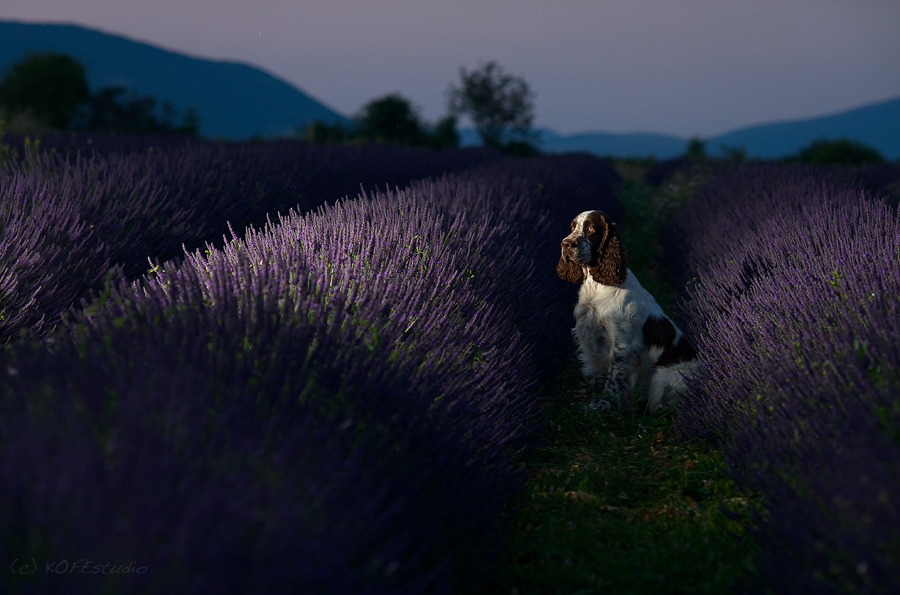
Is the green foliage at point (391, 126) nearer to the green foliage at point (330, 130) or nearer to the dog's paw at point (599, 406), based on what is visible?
the green foliage at point (330, 130)

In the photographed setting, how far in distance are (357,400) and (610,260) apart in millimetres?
2140

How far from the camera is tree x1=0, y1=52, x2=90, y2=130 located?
3094 cm

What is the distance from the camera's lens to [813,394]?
238cm

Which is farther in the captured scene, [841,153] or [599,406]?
[841,153]

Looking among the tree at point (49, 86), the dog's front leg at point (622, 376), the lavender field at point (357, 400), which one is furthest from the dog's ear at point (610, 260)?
the tree at point (49, 86)

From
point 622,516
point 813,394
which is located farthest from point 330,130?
point 813,394

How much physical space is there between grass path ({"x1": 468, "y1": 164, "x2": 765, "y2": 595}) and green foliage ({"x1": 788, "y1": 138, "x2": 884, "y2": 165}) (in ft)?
91.6

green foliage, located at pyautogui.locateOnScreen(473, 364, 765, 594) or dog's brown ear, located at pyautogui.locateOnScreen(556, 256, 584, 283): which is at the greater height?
dog's brown ear, located at pyautogui.locateOnScreen(556, 256, 584, 283)

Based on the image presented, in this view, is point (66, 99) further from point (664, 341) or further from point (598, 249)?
point (664, 341)

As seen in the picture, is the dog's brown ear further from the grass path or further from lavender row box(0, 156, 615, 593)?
the grass path

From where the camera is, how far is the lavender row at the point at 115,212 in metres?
3.76

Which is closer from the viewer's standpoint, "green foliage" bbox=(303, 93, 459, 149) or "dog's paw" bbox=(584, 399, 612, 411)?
"dog's paw" bbox=(584, 399, 612, 411)

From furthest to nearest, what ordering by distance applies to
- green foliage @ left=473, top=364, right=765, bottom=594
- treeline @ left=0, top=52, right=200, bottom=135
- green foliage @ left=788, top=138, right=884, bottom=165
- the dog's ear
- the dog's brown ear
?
treeline @ left=0, top=52, right=200, bottom=135
green foliage @ left=788, top=138, right=884, bottom=165
the dog's brown ear
the dog's ear
green foliage @ left=473, top=364, right=765, bottom=594

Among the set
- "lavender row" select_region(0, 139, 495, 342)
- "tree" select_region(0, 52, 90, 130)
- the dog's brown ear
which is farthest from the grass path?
"tree" select_region(0, 52, 90, 130)
